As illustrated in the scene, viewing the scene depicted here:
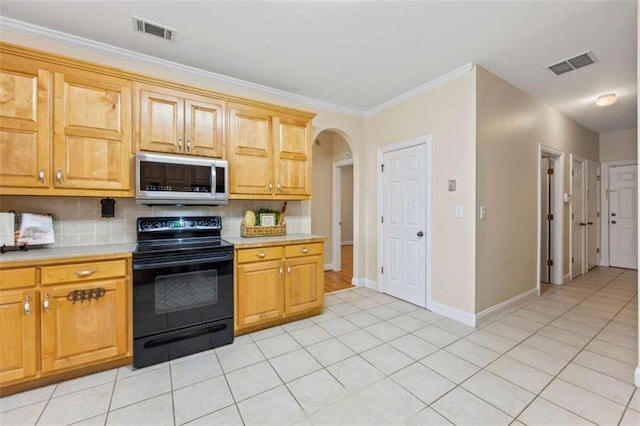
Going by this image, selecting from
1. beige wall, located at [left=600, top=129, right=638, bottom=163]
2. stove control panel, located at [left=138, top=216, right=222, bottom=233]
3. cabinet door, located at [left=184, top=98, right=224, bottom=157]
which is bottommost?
stove control panel, located at [left=138, top=216, right=222, bottom=233]

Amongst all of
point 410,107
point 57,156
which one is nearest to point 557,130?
point 410,107

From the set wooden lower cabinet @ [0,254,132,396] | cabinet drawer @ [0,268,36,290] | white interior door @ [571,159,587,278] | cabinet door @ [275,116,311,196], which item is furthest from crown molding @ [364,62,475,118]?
cabinet drawer @ [0,268,36,290]

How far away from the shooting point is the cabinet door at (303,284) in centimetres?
288

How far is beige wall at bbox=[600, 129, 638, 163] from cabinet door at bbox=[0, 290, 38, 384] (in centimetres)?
860

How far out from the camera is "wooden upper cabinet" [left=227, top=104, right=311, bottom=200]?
2846 mm

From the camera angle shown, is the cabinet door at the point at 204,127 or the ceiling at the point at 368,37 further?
the cabinet door at the point at 204,127

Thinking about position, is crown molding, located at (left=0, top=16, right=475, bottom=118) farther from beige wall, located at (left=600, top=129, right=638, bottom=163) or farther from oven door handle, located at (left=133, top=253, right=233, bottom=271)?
beige wall, located at (left=600, top=129, right=638, bottom=163)

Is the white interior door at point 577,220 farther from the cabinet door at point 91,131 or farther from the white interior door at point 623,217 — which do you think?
the cabinet door at point 91,131

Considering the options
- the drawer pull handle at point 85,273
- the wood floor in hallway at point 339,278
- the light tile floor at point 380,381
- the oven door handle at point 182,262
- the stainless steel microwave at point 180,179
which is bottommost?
the light tile floor at point 380,381

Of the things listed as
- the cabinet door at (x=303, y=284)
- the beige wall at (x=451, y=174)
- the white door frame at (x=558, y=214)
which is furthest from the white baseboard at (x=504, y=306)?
the cabinet door at (x=303, y=284)

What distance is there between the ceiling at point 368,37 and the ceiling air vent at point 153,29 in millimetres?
55

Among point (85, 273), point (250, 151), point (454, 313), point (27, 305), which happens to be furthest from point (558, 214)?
point (27, 305)

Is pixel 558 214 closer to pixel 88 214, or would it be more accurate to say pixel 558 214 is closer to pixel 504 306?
pixel 504 306

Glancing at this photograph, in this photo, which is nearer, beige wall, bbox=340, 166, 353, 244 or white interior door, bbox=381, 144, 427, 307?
white interior door, bbox=381, 144, 427, 307
